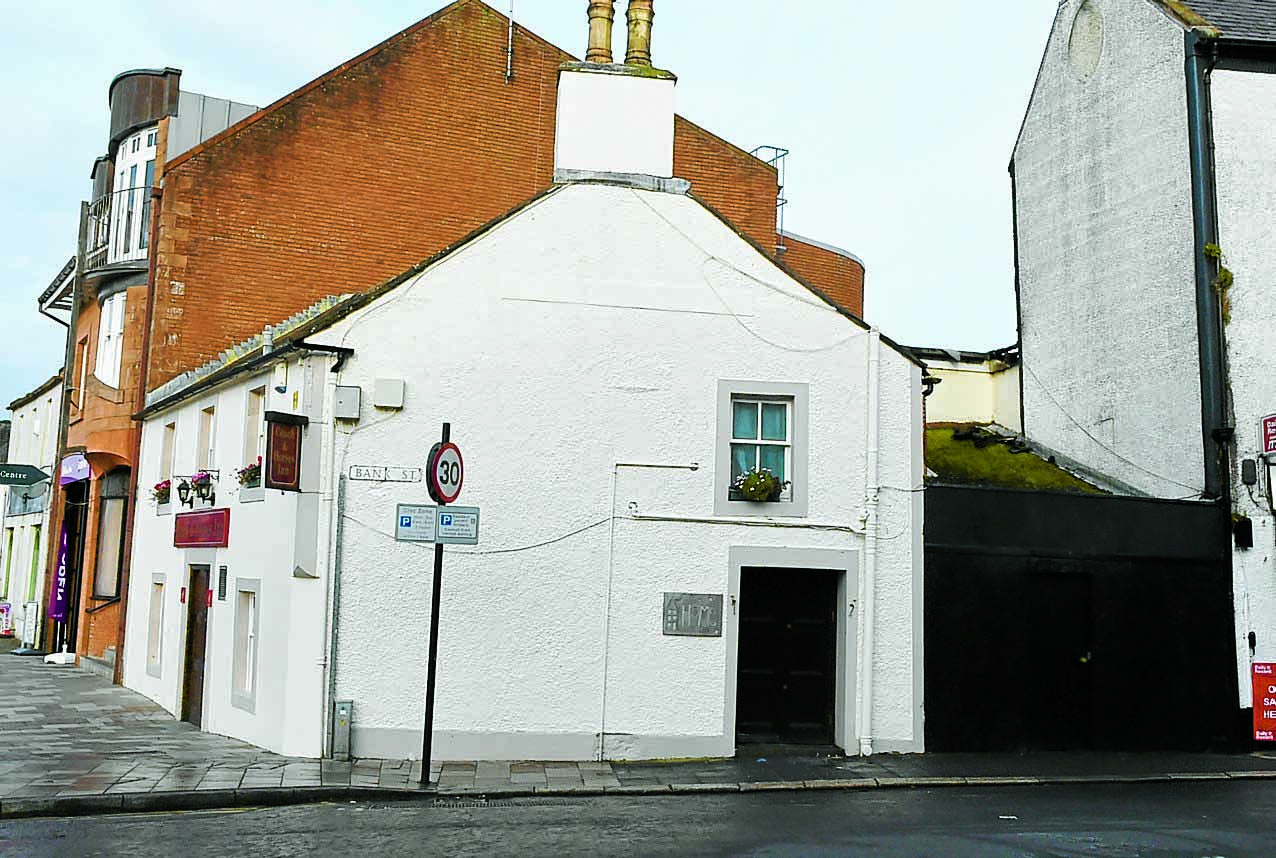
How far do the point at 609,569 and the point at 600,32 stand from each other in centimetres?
711

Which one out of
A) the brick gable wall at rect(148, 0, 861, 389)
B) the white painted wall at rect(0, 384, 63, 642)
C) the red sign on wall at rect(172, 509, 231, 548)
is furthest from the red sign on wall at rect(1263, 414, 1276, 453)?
the white painted wall at rect(0, 384, 63, 642)

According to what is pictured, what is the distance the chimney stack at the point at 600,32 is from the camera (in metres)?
16.7

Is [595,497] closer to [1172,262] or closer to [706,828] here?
[706,828]

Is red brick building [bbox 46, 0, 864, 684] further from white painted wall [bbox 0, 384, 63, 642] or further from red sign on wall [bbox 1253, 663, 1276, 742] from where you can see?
red sign on wall [bbox 1253, 663, 1276, 742]

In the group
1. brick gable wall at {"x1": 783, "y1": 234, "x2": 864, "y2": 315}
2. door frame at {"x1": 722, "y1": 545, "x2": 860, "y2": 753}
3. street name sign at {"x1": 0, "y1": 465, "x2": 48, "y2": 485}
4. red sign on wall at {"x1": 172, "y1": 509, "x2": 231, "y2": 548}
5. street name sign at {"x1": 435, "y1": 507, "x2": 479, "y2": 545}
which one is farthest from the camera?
brick gable wall at {"x1": 783, "y1": 234, "x2": 864, "y2": 315}

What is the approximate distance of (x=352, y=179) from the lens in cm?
2341

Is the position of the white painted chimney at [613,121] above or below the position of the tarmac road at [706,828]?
above

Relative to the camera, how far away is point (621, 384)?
603 inches

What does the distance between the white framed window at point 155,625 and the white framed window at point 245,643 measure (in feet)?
15.2

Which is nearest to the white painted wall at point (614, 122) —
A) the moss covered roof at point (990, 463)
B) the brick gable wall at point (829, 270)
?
the moss covered roof at point (990, 463)

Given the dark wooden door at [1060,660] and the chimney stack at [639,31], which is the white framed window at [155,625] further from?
the dark wooden door at [1060,660]

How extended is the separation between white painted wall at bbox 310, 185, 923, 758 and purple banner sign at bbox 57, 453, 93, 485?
15.0 metres

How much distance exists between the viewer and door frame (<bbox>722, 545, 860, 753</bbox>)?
49.7 ft

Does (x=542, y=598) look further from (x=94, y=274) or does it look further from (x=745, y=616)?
(x=94, y=274)
